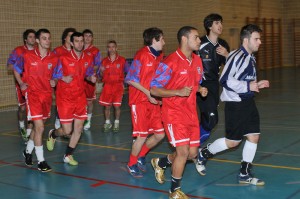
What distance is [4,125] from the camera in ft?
34.6

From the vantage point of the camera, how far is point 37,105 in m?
6.16

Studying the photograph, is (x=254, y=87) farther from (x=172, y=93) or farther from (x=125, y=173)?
(x=125, y=173)

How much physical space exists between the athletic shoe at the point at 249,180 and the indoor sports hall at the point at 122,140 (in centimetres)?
7

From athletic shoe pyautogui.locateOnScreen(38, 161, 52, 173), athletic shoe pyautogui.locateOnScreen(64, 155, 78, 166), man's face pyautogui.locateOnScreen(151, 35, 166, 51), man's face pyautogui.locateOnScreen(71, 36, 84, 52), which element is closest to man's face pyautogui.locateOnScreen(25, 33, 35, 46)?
man's face pyautogui.locateOnScreen(71, 36, 84, 52)

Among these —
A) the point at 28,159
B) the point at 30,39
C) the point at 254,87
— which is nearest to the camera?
the point at 254,87

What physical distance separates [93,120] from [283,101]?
5.53 meters

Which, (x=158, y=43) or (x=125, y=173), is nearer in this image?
(x=158, y=43)

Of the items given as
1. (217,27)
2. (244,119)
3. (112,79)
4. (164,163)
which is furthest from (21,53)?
(244,119)

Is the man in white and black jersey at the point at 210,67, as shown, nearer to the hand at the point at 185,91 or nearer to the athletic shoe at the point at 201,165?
the athletic shoe at the point at 201,165

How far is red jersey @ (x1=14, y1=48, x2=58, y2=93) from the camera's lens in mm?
6207

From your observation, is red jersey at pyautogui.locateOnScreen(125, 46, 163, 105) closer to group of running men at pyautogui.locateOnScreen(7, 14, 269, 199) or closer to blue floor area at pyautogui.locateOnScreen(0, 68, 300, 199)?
group of running men at pyautogui.locateOnScreen(7, 14, 269, 199)

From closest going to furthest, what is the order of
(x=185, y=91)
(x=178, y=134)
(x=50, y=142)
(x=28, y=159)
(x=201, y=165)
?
(x=185, y=91) → (x=178, y=134) → (x=201, y=165) → (x=28, y=159) → (x=50, y=142)

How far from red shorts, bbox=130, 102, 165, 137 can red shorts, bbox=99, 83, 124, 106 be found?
3948 millimetres

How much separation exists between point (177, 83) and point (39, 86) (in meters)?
2.40
